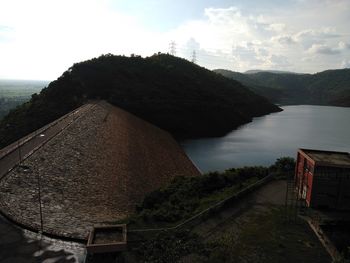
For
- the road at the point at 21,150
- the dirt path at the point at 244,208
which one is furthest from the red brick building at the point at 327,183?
the road at the point at 21,150

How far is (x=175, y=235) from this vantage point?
19703 millimetres

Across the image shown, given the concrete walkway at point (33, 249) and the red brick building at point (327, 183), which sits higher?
the red brick building at point (327, 183)

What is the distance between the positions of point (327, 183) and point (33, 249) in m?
18.8

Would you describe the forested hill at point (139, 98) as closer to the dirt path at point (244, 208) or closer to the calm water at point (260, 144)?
the calm water at point (260, 144)

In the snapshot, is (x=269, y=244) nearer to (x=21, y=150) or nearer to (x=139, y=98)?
(x=21, y=150)

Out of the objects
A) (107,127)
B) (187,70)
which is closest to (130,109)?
(107,127)

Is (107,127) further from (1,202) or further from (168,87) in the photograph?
(168,87)

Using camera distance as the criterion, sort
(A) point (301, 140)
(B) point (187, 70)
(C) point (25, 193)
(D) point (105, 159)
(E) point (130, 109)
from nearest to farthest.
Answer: (C) point (25, 193)
(D) point (105, 159)
(A) point (301, 140)
(E) point (130, 109)
(B) point (187, 70)

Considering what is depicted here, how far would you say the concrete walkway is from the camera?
17019mm

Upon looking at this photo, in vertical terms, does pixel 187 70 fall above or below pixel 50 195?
above

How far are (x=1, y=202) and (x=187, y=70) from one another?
10573 cm

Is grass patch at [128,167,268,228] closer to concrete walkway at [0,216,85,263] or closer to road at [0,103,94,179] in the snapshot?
concrete walkway at [0,216,85,263]

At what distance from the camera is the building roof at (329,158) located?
76.3 ft

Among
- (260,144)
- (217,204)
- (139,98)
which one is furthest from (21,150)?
(139,98)
